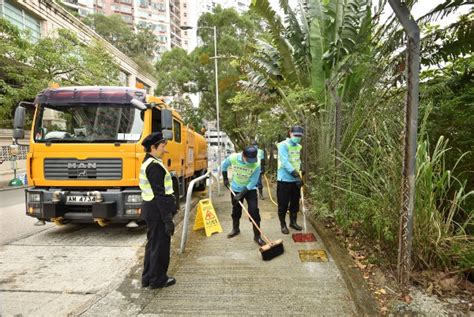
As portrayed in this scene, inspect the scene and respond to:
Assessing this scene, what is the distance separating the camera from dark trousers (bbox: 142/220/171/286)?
362cm

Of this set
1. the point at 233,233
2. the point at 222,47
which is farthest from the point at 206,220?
the point at 222,47

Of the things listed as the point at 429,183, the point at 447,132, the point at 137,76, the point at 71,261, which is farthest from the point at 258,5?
the point at 137,76

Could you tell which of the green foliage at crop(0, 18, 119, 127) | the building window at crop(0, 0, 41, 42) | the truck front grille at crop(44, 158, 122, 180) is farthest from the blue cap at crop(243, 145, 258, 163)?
the building window at crop(0, 0, 41, 42)

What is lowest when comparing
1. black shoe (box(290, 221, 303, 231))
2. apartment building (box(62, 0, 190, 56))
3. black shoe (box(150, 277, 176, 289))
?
black shoe (box(150, 277, 176, 289))

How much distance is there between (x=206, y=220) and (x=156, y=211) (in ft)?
7.28

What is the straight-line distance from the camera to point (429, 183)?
3314 millimetres

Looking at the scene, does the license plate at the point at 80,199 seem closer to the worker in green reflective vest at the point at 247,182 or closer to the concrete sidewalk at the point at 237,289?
the concrete sidewalk at the point at 237,289

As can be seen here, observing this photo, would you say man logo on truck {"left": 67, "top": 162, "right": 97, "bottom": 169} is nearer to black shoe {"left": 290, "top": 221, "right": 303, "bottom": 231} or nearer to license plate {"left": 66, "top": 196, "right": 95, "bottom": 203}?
license plate {"left": 66, "top": 196, "right": 95, "bottom": 203}

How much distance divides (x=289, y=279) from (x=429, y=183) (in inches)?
73.1

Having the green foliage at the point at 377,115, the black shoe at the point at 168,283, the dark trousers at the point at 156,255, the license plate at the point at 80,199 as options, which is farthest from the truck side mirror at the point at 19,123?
the green foliage at the point at 377,115

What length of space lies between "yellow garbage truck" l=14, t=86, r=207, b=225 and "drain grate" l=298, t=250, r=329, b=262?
9.20 feet

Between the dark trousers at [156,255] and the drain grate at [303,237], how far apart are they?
236 centimetres

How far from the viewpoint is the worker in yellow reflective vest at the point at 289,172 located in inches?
215

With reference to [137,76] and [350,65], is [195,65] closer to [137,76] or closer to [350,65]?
[137,76]
